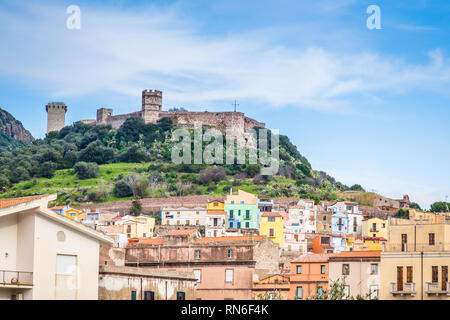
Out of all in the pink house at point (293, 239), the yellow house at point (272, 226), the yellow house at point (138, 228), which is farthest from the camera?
the yellow house at point (138, 228)

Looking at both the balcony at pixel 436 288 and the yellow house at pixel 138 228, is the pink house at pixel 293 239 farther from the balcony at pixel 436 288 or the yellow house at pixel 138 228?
the balcony at pixel 436 288

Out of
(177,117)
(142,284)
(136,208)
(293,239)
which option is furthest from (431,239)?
(177,117)

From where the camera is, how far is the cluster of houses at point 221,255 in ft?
57.6

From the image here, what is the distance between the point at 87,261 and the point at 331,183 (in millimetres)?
107248

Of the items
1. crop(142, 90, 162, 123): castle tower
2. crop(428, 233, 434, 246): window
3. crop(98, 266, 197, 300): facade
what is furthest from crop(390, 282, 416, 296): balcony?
crop(142, 90, 162, 123): castle tower

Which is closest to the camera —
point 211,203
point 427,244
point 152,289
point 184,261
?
point 152,289

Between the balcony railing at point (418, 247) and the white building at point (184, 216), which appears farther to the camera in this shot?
the white building at point (184, 216)

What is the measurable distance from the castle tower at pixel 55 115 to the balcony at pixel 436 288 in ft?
409

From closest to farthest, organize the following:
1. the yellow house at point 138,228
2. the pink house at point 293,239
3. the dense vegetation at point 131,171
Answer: the pink house at point 293,239, the yellow house at point 138,228, the dense vegetation at point 131,171

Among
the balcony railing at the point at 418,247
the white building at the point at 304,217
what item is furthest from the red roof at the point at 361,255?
the white building at the point at 304,217

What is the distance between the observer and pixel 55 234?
17875 millimetres

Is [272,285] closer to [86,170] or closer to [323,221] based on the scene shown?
[323,221]

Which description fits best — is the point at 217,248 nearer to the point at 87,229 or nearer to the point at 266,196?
the point at 87,229
